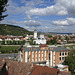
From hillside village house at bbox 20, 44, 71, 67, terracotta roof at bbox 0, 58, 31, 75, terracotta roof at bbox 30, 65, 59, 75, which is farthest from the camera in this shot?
hillside village house at bbox 20, 44, 71, 67

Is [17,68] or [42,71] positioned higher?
[17,68]

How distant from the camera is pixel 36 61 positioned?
31188 millimetres

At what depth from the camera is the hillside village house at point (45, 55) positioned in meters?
30.5

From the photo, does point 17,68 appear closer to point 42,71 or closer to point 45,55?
point 42,71

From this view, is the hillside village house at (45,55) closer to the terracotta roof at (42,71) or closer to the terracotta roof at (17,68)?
the terracotta roof at (17,68)

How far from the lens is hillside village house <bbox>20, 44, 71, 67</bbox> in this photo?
30469 millimetres

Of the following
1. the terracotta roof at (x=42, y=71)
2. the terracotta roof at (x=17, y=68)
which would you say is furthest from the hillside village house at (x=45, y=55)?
the terracotta roof at (x=42, y=71)

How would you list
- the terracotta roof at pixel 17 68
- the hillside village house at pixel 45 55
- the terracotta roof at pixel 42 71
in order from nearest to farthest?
the terracotta roof at pixel 42 71, the terracotta roof at pixel 17 68, the hillside village house at pixel 45 55

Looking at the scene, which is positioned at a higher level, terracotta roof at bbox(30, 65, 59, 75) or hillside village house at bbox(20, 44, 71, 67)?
terracotta roof at bbox(30, 65, 59, 75)

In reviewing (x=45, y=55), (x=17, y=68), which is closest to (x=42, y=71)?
(x=17, y=68)

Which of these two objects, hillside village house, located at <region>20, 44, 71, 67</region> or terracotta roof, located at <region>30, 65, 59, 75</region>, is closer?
terracotta roof, located at <region>30, 65, 59, 75</region>

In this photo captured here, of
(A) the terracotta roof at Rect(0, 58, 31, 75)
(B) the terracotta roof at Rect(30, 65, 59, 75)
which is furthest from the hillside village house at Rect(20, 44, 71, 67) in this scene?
(B) the terracotta roof at Rect(30, 65, 59, 75)

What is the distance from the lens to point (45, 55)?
32062mm

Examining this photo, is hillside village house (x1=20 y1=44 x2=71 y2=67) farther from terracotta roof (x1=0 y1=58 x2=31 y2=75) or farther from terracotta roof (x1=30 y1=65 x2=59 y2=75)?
terracotta roof (x1=30 y1=65 x2=59 y2=75)
